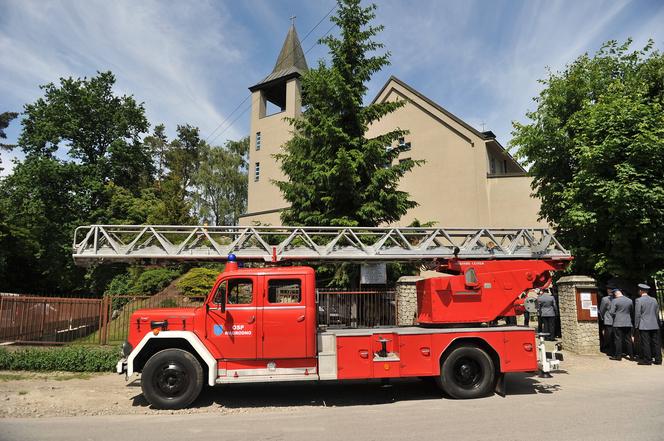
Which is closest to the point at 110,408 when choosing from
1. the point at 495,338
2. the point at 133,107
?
the point at 495,338

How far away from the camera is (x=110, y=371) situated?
11125 mm

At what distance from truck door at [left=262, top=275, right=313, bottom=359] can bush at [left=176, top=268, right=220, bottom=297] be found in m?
14.4

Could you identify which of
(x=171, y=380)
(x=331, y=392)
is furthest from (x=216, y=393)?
(x=331, y=392)

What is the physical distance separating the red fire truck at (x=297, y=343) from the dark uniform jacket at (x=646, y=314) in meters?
4.41

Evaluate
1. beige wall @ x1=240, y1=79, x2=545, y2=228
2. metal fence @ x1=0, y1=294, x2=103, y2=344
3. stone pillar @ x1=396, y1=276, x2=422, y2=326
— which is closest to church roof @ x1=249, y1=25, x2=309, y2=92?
beige wall @ x1=240, y1=79, x2=545, y2=228

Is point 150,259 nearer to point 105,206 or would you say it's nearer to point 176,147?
point 105,206

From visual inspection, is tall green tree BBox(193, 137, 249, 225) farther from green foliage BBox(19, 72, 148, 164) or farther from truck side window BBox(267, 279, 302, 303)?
truck side window BBox(267, 279, 302, 303)

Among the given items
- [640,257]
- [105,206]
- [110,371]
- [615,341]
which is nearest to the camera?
[110,371]

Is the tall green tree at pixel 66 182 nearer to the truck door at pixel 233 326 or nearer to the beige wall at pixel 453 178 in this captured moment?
the beige wall at pixel 453 178

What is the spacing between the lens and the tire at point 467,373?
8383mm

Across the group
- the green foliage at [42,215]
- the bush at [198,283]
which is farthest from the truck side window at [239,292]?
the green foliage at [42,215]

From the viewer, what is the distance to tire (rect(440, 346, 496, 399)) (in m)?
8.38

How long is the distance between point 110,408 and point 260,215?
924 inches

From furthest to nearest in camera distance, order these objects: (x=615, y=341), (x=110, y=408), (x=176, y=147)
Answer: (x=176, y=147)
(x=615, y=341)
(x=110, y=408)
